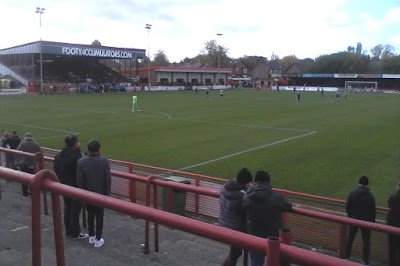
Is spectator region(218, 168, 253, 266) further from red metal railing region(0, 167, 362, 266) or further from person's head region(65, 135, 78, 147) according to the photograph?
person's head region(65, 135, 78, 147)

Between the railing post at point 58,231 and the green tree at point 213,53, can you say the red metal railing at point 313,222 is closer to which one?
the railing post at point 58,231

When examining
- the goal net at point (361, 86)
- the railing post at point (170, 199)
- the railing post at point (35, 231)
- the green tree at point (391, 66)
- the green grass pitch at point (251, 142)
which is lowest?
the green grass pitch at point (251, 142)

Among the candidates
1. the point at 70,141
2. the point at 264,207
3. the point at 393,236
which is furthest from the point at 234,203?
the point at 70,141

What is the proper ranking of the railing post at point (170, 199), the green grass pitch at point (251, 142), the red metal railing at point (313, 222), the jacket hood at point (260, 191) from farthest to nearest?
the green grass pitch at point (251, 142) < the railing post at point (170, 199) < the red metal railing at point (313, 222) < the jacket hood at point (260, 191)

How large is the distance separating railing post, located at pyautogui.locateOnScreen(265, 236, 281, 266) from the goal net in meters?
102

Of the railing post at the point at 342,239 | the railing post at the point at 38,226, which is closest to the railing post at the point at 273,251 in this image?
the railing post at the point at 38,226

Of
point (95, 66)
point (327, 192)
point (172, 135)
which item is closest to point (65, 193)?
point (327, 192)

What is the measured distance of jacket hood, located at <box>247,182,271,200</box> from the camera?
493 cm

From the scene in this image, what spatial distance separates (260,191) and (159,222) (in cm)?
286

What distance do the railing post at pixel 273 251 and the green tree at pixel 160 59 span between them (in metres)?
157

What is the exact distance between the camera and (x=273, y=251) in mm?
1925

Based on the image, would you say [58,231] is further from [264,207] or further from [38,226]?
[264,207]

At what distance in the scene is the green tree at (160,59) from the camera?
157 m

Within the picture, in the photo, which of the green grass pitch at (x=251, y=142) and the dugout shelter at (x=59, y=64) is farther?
the dugout shelter at (x=59, y=64)
